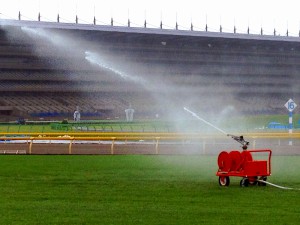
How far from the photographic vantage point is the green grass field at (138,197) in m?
13.3

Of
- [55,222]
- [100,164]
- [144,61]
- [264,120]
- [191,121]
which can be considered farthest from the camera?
[144,61]

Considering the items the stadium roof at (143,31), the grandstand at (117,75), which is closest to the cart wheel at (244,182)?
the grandstand at (117,75)

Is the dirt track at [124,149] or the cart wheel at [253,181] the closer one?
the cart wheel at [253,181]

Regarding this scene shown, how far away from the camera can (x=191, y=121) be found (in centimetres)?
6812

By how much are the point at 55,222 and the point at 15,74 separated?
8768cm

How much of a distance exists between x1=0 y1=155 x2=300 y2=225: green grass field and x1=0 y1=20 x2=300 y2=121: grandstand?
61.9 meters

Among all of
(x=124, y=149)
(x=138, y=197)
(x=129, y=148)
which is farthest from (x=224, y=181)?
(x=129, y=148)

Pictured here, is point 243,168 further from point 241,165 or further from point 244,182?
point 244,182

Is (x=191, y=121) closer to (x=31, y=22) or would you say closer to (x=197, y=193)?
(x=31, y=22)

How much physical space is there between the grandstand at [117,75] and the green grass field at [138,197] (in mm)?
61869

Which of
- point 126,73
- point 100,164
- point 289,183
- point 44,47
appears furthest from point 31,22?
point 289,183

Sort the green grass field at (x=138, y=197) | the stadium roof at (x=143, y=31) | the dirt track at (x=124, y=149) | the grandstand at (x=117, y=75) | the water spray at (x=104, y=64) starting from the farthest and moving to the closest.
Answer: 1. the water spray at (x=104, y=64)
2. the stadium roof at (x=143, y=31)
3. the grandstand at (x=117, y=75)
4. the dirt track at (x=124, y=149)
5. the green grass field at (x=138, y=197)

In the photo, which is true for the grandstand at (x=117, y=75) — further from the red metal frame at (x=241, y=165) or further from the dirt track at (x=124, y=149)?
the red metal frame at (x=241, y=165)

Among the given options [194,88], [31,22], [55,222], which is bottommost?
[55,222]
